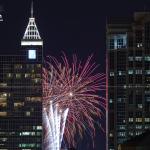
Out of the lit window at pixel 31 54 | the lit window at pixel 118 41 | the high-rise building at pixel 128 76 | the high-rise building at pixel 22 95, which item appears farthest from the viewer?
the lit window at pixel 31 54

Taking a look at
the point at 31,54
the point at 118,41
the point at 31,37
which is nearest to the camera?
the point at 118,41

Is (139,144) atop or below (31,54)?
below

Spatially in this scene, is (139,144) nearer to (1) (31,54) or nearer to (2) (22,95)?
(1) (31,54)

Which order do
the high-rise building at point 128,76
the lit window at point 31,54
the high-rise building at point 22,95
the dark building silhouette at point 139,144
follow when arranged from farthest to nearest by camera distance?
the lit window at point 31,54 → the high-rise building at point 22,95 → the high-rise building at point 128,76 → the dark building silhouette at point 139,144

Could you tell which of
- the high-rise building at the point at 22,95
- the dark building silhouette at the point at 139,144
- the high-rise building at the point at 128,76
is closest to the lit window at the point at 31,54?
the high-rise building at the point at 22,95

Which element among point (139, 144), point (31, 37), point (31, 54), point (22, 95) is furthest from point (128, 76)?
point (139, 144)

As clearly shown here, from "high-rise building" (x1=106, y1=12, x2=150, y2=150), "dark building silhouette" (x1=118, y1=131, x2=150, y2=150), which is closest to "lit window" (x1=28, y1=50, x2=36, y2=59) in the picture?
"high-rise building" (x1=106, y1=12, x2=150, y2=150)

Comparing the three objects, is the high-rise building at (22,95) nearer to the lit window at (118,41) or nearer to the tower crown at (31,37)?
the tower crown at (31,37)
